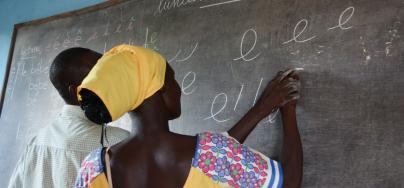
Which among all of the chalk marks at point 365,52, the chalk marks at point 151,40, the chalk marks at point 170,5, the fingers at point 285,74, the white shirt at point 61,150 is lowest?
the white shirt at point 61,150

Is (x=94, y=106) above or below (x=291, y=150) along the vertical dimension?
above

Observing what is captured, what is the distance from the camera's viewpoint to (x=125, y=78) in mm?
881

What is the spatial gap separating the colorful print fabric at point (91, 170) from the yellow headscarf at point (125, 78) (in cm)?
19

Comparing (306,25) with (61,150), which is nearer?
(306,25)

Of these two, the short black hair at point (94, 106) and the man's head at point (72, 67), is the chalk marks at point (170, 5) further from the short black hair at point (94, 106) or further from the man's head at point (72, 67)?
the short black hair at point (94, 106)

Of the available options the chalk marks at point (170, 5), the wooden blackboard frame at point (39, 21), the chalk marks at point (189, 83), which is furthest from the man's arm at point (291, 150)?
the wooden blackboard frame at point (39, 21)

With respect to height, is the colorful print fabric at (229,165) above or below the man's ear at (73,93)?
below

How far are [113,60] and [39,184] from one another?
0.66m

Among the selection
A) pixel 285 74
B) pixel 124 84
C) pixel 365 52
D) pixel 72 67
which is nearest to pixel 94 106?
pixel 124 84

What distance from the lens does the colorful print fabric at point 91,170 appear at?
1.02 meters

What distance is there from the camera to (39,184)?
1.34 m

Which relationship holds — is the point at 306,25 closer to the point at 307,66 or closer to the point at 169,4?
the point at 307,66

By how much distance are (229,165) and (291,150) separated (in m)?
0.21

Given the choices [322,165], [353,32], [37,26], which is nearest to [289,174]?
[322,165]
